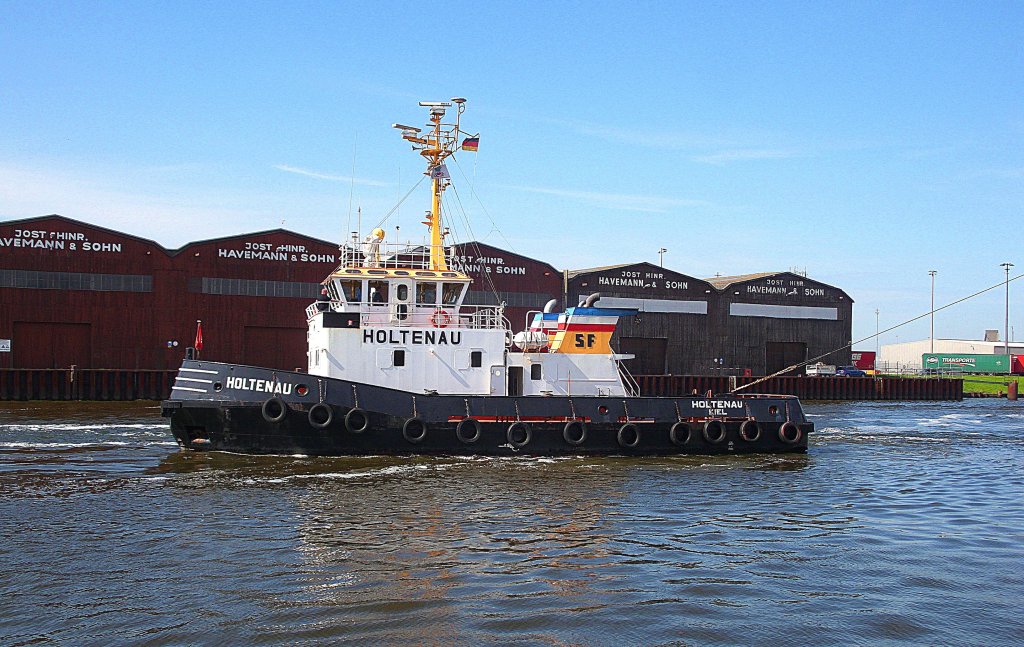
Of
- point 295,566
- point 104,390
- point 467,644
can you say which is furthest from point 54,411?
point 467,644

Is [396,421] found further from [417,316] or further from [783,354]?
[783,354]

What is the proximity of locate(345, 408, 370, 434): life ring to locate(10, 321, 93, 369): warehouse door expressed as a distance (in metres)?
24.5

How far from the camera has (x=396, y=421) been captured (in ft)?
52.6

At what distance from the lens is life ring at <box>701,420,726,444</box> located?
1791 centimetres

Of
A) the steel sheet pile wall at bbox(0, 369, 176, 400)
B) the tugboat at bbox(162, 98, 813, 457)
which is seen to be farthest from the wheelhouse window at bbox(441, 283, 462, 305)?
the steel sheet pile wall at bbox(0, 369, 176, 400)

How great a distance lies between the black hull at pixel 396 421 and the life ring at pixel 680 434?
21 millimetres

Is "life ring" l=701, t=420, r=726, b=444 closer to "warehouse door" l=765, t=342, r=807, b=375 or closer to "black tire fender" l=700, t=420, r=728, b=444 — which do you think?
"black tire fender" l=700, t=420, r=728, b=444

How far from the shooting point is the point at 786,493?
14.2m

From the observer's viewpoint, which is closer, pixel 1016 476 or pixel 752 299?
pixel 1016 476

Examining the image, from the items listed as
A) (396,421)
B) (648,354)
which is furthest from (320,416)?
(648,354)

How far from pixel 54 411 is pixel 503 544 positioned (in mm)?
22556

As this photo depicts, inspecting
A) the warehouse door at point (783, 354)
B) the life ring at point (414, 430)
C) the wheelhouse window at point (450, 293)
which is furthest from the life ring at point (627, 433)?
the warehouse door at point (783, 354)

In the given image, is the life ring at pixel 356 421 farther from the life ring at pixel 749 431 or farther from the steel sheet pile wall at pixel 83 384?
the steel sheet pile wall at pixel 83 384

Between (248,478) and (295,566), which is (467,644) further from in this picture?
(248,478)
